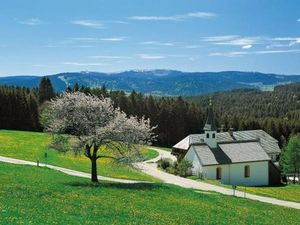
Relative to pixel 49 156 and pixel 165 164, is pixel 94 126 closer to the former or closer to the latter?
pixel 49 156

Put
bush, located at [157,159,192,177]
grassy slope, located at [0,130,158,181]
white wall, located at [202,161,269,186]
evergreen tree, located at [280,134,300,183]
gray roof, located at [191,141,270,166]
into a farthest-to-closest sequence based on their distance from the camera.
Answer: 1. evergreen tree, located at [280,134,300,183]
2. gray roof, located at [191,141,270,166]
3. white wall, located at [202,161,269,186]
4. bush, located at [157,159,192,177]
5. grassy slope, located at [0,130,158,181]

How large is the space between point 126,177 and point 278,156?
5654 centimetres

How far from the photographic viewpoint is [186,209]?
31906mm

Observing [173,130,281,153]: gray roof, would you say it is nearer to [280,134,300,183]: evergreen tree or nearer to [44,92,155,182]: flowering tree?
[280,134,300,183]: evergreen tree

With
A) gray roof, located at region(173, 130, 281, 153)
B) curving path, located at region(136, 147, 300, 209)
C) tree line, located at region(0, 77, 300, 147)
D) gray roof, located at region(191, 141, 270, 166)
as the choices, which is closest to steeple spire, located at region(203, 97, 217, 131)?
gray roof, located at region(191, 141, 270, 166)

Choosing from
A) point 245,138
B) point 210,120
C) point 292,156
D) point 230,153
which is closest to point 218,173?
point 230,153

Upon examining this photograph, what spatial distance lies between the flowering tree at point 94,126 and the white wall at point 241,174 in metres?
30.9

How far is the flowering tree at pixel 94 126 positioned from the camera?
42.5 m

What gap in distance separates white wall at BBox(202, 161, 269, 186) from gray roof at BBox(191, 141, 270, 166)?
32.4 inches

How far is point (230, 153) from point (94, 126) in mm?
38926

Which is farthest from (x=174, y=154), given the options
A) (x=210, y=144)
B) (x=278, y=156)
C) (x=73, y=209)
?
(x=73, y=209)

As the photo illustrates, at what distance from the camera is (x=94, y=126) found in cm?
4331

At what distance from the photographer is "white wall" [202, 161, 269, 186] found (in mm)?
73312

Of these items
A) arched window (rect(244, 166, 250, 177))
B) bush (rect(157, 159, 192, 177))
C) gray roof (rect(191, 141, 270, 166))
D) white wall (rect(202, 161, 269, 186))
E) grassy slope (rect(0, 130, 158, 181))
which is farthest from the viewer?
arched window (rect(244, 166, 250, 177))
